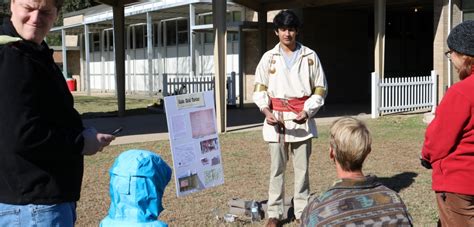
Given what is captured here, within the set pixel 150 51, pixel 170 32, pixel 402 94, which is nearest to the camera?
pixel 402 94

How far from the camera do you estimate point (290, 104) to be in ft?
16.6

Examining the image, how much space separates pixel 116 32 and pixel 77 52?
2614cm

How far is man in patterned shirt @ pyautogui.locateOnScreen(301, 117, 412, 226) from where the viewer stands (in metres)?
2.41

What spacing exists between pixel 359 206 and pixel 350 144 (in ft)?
0.88

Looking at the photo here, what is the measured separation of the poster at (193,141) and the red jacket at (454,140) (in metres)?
2.06

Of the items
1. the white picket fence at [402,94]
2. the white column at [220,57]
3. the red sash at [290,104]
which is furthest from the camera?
the white picket fence at [402,94]

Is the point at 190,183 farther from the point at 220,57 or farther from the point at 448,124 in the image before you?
the point at 220,57

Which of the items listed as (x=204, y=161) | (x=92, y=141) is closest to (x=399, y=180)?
(x=204, y=161)

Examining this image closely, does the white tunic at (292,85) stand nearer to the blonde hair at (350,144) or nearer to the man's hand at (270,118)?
the man's hand at (270,118)

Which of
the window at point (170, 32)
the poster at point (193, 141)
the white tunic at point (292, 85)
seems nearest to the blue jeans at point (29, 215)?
the poster at point (193, 141)

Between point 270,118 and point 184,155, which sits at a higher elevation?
point 270,118

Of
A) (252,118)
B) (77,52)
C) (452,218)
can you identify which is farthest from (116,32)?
(77,52)

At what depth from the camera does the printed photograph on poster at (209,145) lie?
4.82m

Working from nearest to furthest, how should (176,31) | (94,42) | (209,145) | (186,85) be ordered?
(209,145), (186,85), (176,31), (94,42)
